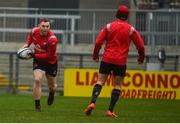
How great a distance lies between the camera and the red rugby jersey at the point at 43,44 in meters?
16.6

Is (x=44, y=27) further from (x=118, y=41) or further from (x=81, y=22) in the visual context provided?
(x=81, y=22)

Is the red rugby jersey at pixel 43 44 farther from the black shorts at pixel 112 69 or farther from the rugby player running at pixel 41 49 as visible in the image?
the black shorts at pixel 112 69

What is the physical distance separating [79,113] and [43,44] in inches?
59.6

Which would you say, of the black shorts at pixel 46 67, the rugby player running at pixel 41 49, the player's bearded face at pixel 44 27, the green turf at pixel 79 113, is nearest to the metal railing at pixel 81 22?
the green turf at pixel 79 113

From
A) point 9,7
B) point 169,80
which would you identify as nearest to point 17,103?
point 169,80

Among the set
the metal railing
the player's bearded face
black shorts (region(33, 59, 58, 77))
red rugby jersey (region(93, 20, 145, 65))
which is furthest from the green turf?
the metal railing

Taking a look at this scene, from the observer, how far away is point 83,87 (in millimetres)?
24766

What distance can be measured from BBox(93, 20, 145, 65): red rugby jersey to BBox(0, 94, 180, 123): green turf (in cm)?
111

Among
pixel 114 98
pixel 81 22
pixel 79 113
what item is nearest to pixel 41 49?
pixel 79 113

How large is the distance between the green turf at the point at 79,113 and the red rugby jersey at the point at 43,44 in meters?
1.12

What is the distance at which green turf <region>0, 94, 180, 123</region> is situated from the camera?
1462cm

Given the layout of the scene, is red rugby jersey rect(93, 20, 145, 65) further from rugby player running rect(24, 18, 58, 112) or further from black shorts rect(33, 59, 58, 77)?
black shorts rect(33, 59, 58, 77)

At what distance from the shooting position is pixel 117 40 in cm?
1573

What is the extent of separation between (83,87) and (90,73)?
46 cm
